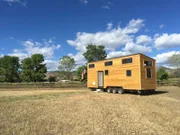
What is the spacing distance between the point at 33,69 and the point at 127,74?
3883cm

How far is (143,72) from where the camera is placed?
56.7 feet

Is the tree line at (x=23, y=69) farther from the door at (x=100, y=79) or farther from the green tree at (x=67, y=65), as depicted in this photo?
the door at (x=100, y=79)

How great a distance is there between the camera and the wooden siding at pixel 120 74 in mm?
17172

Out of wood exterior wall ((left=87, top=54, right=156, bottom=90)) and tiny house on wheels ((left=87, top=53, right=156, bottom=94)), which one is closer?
wood exterior wall ((left=87, top=54, right=156, bottom=90))

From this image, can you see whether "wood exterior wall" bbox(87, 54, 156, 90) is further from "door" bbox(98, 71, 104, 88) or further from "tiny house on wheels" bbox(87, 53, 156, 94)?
"door" bbox(98, 71, 104, 88)

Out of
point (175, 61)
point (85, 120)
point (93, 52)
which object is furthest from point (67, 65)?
point (85, 120)

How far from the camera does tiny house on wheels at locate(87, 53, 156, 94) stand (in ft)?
56.3

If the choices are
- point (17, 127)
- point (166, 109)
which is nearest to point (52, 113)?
point (17, 127)

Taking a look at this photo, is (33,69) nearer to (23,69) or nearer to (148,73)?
(23,69)

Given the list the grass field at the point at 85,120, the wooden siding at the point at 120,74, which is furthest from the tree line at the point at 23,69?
the grass field at the point at 85,120

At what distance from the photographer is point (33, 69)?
169 feet

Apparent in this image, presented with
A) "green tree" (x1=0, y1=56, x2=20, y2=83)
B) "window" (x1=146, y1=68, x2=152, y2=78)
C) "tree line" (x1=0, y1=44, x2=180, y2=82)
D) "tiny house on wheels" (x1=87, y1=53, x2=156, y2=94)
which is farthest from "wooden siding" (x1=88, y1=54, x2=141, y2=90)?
"green tree" (x1=0, y1=56, x2=20, y2=83)

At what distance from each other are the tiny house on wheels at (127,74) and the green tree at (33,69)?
3303cm

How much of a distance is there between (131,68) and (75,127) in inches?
445
